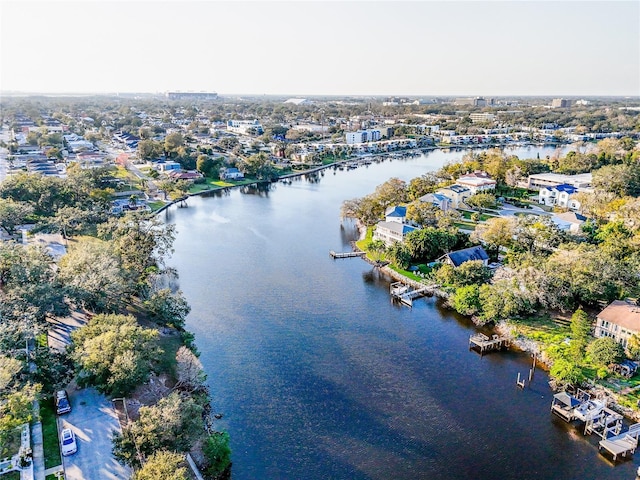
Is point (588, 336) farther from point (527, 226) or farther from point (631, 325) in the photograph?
point (527, 226)

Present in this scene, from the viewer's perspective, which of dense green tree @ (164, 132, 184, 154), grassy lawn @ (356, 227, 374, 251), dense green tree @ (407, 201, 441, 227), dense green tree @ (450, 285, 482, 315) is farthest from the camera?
dense green tree @ (164, 132, 184, 154)

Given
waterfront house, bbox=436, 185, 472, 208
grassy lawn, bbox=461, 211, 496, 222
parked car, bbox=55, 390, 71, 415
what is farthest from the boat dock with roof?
waterfront house, bbox=436, 185, 472, 208

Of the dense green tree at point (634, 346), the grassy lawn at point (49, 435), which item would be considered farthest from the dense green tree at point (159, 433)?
the dense green tree at point (634, 346)

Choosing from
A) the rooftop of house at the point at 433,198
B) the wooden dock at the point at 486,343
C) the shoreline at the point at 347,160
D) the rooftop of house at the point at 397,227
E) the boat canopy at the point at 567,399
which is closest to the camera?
the boat canopy at the point at 567,399

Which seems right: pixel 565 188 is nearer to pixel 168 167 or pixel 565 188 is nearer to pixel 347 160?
pixel 347 160

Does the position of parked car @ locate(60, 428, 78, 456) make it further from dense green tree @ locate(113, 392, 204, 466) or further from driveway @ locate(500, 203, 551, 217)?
driveway @ locate(500, 203, 551, 217)

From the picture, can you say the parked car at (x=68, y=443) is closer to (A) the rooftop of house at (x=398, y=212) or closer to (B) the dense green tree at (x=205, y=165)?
(A) the rooftop of house at (x=398, y=212)
